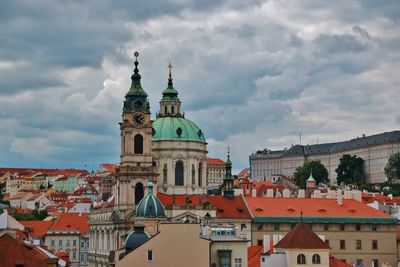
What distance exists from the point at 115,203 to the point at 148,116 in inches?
446

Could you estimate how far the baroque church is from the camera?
335 ft

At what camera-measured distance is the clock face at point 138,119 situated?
106 m

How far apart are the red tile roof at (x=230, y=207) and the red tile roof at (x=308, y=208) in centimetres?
87

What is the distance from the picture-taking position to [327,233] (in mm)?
104375

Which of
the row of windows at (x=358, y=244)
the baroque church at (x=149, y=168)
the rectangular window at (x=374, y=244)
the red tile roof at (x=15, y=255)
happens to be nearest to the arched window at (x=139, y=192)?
the baroque church at (x=149, y=168)

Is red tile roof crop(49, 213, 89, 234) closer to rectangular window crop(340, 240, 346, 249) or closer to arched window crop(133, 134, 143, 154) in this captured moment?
arched window crop(133, 134, 143, 154)

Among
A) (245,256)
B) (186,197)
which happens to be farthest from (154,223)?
(245,256)

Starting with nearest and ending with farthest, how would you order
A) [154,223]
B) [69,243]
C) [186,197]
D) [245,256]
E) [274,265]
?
[245,256]
[274,265]
[154,223]
[186,197]
[69,243]

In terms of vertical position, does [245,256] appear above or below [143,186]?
below

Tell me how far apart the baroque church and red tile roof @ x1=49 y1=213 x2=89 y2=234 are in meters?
18.1

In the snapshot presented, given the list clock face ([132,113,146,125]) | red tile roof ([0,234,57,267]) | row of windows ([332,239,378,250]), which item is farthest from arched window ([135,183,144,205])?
red tile roof ([0,234,57,267])

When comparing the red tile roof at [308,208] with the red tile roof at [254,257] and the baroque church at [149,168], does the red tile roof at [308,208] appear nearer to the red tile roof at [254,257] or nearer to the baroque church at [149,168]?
the baroque church at [149,168]

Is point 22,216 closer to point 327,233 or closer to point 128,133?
point 128,133

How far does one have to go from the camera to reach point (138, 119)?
106m
